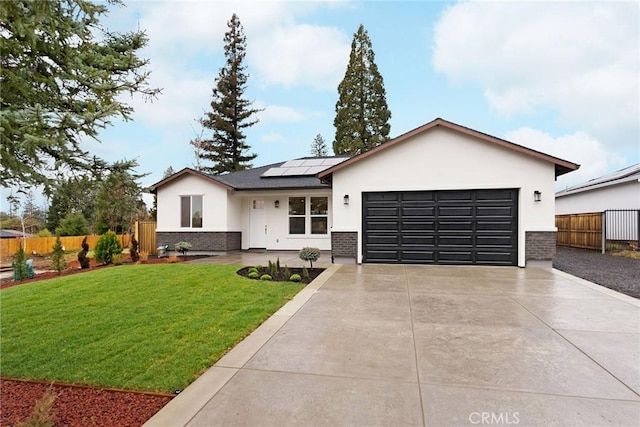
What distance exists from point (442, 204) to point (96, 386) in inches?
380

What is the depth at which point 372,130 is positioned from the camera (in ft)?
94.9

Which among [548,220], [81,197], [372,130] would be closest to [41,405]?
[81,197]

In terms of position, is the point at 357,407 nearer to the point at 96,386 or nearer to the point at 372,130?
the point at 96,386

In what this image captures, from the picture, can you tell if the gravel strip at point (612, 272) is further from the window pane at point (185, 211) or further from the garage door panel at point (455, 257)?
the window pane at point (185, 211)

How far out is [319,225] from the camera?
1480cm

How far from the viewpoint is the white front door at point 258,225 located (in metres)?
15.5

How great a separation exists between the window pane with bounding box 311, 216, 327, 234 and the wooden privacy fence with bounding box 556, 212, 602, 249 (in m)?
13.3

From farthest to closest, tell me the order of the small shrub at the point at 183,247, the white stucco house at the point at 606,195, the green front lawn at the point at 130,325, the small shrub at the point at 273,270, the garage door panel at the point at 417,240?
the white stucco house at the point at 606,195 < the small shrub at the point at 183,247 < the garage door panel at the point at 417,240 < the small shrub at the point at 273,270 < the green front lawn at the point at 130,325

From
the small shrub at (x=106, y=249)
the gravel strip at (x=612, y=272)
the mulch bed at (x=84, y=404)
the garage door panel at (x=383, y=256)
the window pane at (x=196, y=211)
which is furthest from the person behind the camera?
the window pane at (x=196, y=211)

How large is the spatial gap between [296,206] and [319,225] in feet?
4.56

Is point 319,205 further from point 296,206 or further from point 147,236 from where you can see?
point 147,236

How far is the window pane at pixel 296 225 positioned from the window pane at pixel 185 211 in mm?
4691

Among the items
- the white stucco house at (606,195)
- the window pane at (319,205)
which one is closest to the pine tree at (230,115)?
the window pane at (319,205)

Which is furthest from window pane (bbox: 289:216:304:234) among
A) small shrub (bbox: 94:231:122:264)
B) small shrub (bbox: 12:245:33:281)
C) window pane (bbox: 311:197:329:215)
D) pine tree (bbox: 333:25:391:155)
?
pine tree (bbox: 333:25:391:155)
